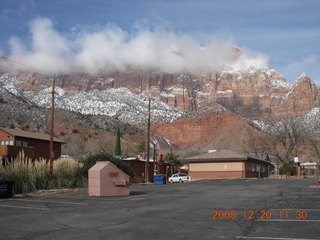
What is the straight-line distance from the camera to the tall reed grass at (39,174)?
23.7 metres

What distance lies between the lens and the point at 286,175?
211 ft

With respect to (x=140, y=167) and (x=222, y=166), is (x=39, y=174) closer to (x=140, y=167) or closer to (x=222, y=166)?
(x=140, y=167)

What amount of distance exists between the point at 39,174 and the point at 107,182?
6.14 m

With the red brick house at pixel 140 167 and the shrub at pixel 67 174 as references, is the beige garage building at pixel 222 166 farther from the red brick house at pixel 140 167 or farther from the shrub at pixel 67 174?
the shrub at pixel 67 174

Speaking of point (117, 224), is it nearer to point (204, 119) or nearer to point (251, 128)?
point (251, 128)

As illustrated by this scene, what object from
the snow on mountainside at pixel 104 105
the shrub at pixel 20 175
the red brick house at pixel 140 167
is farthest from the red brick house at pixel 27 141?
the snow on mountainside at pixel 104 105

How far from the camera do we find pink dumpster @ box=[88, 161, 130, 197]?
21500 millimetres

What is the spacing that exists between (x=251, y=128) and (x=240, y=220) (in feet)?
359

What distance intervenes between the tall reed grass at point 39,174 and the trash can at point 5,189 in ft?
6.38

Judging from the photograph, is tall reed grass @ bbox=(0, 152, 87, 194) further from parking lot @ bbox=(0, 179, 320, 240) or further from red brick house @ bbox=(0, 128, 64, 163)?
red brick house @ bbox=(0, 128, 64, 163)

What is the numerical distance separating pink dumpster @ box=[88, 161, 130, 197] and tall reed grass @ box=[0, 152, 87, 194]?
4.82 m

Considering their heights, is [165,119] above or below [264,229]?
above

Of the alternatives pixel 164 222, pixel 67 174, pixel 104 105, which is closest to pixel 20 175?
pixel 67 174

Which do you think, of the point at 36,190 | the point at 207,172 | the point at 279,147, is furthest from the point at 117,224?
the point at 279,147
